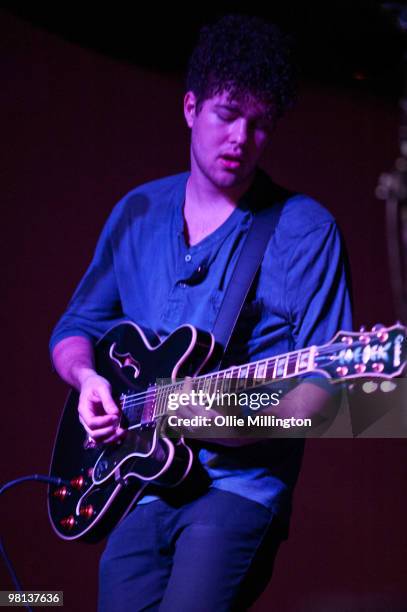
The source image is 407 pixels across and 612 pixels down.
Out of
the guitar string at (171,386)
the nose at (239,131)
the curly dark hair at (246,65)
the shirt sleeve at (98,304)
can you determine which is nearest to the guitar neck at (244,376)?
the guitar string at (171,386)

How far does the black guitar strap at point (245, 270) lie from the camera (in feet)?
6.14

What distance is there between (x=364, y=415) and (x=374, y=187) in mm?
1211

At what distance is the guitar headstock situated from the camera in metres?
1.43

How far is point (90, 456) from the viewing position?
81.5 inches

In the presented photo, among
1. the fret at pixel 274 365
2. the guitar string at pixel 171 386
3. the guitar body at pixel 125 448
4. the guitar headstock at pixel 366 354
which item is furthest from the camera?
the guitar body at pixel 125 448

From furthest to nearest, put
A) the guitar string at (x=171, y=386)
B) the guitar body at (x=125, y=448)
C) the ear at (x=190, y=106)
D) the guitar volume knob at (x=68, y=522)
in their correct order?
the ear at (x=190, y=106) < the guitar volume knob at (x=68, y=522) < the guitar body at (x=125, y=448) < the guitar string at (x=171, y=386)

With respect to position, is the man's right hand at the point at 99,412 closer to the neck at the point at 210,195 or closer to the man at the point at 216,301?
the man at the point at 216,301

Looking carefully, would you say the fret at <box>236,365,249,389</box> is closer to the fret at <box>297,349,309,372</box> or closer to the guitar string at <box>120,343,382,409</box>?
the guitar string at <box>120,343,382,409</box>

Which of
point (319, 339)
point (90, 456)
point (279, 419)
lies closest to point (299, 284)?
point (319, 339)

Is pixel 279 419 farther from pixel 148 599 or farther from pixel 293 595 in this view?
pixel 293 595

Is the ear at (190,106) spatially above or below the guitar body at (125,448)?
above

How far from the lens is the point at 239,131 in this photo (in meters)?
1.97

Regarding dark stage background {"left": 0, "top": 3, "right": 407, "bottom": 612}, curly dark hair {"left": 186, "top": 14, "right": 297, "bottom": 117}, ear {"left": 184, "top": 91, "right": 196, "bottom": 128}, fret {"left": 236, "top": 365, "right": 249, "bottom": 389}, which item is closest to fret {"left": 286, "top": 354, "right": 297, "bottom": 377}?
fret {"left": 236, "top": 365, "right": 249, "bottom": 389}

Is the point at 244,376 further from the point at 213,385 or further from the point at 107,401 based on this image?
the point at 107,401
